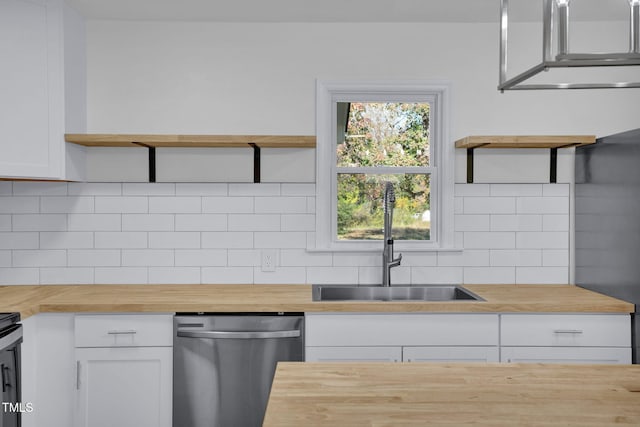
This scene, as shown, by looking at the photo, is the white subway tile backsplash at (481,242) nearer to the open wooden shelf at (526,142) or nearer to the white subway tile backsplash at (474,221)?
the white subway tile backsplash at (474,221)

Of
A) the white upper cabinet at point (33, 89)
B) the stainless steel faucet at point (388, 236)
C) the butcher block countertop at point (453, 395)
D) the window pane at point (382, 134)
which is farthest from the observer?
the window pane at point (382, 134)

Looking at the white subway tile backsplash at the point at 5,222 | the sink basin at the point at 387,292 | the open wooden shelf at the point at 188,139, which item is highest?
the open wooden shelf at the point at 188,139

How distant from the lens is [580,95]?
319 cm

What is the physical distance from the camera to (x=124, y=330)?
2578 mm

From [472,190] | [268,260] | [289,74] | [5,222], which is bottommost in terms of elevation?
[268,260]

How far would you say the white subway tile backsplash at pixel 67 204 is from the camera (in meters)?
3.14

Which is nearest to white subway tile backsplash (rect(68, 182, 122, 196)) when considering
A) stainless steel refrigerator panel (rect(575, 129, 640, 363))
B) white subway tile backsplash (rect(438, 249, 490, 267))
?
white subway tile backsplash (rect(438, 249, 490, 267))

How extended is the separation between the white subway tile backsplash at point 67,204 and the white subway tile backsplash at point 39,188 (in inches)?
1.3

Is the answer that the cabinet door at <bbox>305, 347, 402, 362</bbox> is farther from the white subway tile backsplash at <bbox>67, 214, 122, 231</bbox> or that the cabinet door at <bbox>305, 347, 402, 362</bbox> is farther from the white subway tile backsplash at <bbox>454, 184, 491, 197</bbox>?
the white subway tile backsplash at <bbox>67, 214, 122, 231</bbox>

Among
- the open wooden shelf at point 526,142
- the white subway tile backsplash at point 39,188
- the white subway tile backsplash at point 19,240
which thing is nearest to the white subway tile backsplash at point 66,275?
the white subway tile backsplash at point 19,240

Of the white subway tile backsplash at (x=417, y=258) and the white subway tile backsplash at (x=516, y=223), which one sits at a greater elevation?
the white subway tile backsplash at (x=516, y=223)

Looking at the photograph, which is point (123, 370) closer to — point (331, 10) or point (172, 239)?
point (172, 239)

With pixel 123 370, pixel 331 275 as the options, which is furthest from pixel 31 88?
pixel 331 275

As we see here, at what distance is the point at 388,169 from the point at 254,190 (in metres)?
0.82
